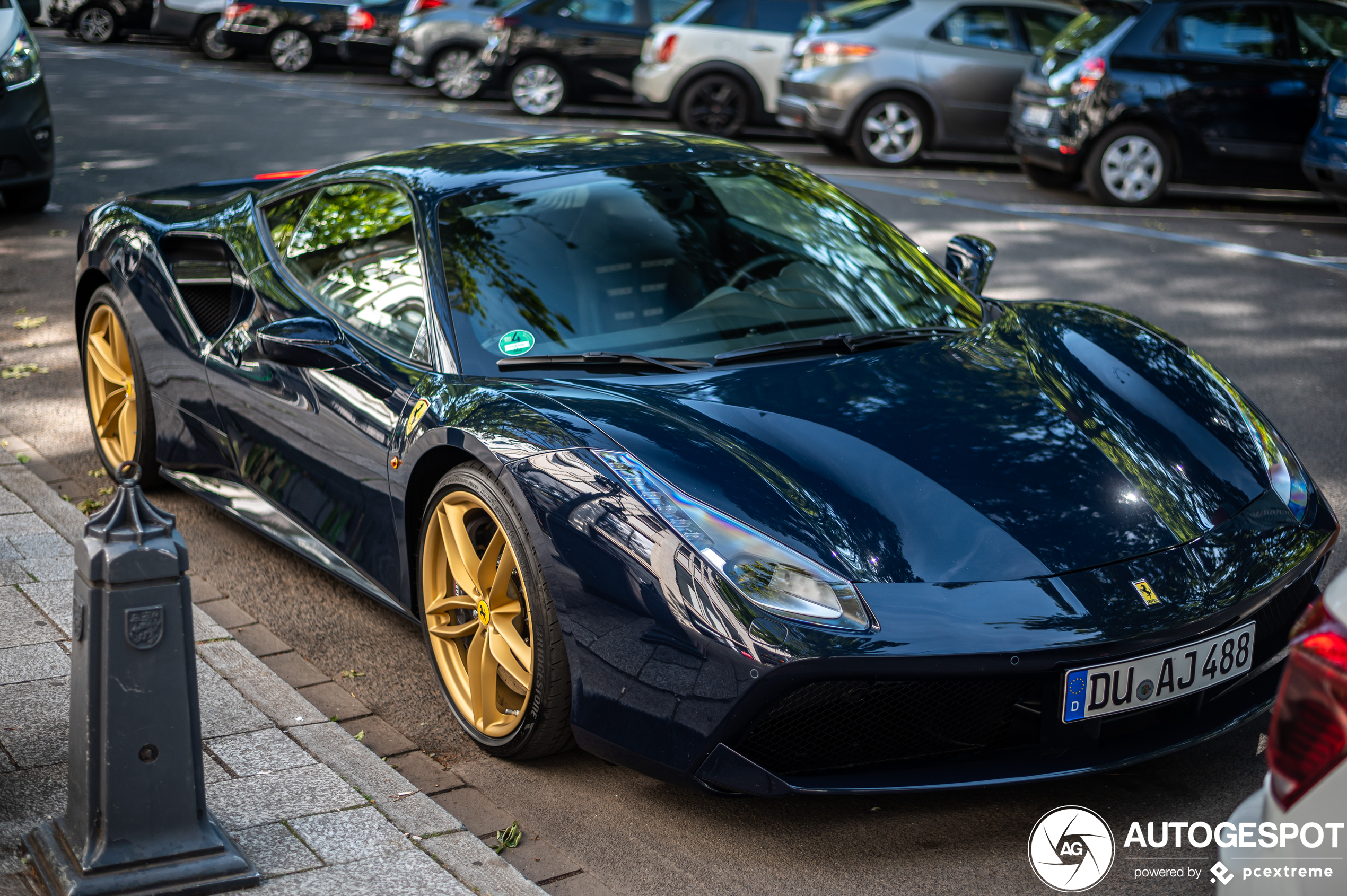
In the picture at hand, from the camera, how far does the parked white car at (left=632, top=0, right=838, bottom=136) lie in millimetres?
14828

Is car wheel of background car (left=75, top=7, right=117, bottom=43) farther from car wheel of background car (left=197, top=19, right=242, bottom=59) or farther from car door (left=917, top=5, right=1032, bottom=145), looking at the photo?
car door (left=917, top=5, right=1032, bottom=145)

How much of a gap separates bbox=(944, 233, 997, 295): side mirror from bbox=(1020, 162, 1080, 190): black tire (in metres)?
7.64

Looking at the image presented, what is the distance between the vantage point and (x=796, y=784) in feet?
9.37

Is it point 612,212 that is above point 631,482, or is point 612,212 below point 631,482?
above

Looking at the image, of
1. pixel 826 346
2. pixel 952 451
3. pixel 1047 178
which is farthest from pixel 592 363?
pixel 1047 178

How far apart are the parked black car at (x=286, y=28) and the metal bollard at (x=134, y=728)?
20.6 meters

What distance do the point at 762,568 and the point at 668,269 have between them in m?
1.34

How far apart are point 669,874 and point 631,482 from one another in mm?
831

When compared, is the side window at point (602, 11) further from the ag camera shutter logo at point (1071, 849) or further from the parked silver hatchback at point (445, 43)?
the ag camera shutter logo at point (1071, 849)

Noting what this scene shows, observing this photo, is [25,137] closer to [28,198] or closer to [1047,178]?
[28,198]

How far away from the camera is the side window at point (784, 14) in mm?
14930

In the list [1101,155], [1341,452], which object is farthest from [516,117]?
[1341,452]

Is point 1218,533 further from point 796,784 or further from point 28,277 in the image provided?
point 28,277

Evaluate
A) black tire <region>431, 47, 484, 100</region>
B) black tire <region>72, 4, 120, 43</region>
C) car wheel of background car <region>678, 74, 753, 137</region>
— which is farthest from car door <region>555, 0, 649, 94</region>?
black tire <region>72, 4, 120, 43</region>
